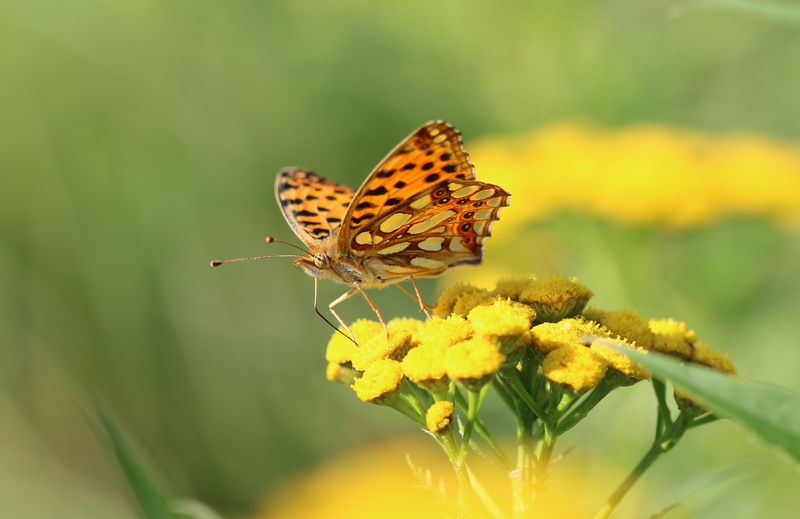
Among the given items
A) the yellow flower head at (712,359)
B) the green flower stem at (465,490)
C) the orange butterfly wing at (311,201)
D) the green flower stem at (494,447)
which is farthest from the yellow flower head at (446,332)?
the orange butterfly wing at (311,201)

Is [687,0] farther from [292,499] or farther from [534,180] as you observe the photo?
[292,499]

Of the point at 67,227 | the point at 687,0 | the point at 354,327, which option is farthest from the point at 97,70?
the point at 687,0

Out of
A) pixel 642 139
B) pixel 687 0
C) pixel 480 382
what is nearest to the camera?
pixel 480 382

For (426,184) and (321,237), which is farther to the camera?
(321,237)

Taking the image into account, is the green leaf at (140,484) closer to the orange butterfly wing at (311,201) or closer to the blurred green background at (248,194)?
the orange butterfly wing at (311,201)

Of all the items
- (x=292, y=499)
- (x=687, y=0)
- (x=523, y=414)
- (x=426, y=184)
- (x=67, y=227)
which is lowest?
(x=292, y=499)

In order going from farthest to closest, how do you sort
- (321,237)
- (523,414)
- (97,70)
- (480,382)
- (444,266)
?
(97,70) < (321,237) < (444,266) < (523,414) < (480,382)
